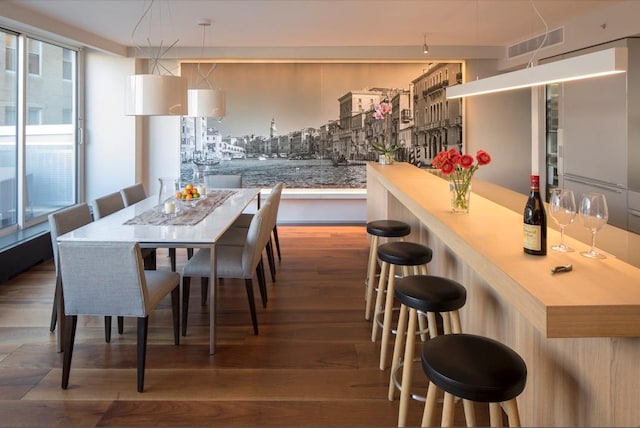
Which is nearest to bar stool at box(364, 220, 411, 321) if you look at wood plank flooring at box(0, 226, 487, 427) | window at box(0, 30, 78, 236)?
wood plank flooring at box(0, 226, 487, 427)

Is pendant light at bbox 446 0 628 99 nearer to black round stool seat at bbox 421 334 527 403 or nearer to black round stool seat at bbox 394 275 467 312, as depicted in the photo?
black round stool seat at bbox 394 275 467 312

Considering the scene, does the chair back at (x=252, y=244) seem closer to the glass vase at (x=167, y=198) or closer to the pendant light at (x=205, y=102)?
the glass vase at (x=167, y=198)

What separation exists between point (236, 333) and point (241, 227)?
1.47m

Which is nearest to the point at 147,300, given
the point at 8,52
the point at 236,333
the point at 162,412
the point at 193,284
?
the point at 162,412

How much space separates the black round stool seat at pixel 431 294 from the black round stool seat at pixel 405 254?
19.2 inches

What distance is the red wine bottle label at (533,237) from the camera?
5.99 ft

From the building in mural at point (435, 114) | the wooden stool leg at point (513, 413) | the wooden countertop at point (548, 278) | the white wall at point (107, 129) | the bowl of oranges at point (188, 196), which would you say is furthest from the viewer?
the building in mural at point (435, 114)

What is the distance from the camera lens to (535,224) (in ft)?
5.99

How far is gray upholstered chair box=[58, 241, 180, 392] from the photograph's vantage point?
2562mm

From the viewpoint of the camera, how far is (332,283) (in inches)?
181

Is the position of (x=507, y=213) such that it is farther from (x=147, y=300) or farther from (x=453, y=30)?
(x=453, y=30)

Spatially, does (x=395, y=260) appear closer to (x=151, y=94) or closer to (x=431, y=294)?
(x=431, y=294)

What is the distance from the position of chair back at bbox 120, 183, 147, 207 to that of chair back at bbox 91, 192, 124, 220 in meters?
0.15

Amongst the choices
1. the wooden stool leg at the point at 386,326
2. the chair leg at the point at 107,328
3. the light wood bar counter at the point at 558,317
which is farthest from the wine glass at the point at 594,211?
the chair leg at the point at 107,328
